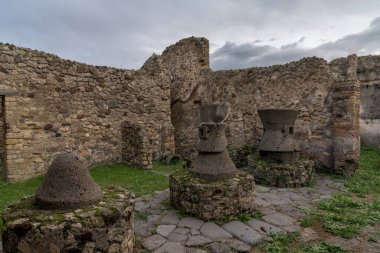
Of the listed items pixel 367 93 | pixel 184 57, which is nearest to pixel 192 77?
pixel 184 57

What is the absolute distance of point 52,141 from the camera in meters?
7.59

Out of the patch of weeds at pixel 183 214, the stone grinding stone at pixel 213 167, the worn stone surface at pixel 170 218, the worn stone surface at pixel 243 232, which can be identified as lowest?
the worn stone surface at pixel 243 232

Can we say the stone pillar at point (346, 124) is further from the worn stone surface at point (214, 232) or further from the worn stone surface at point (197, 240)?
the worn stone surface at point (197, 240)

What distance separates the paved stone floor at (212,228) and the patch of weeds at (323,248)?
0.18 meters

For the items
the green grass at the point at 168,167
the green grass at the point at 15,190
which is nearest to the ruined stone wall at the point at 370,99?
the green grass at the point at 168,167

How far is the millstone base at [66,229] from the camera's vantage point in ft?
9.90

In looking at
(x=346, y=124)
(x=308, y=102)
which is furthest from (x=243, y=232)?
(x=308, y=102)

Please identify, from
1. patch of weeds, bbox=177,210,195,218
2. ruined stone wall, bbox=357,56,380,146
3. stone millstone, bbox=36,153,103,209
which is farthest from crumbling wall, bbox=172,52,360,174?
stone millstone, bbox=36,153,103,209

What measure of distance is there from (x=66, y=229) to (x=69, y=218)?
0.12 m

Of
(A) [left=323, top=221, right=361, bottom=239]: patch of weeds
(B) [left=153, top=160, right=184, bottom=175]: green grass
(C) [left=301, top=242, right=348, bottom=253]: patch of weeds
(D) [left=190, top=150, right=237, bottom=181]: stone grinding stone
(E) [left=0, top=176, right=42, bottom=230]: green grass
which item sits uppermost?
(D) [left=190, top=150, right=237, bottom=181]: stone grinding stone

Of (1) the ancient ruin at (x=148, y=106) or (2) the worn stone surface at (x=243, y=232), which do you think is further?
(1) the ancient ruin at (x=148, y=106)

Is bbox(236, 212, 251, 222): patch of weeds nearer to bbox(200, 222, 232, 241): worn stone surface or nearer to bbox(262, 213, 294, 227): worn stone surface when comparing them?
bbox(262, 213, 294, 227): worn stone surface

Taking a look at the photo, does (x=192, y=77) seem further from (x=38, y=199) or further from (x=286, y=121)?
(x=38, y=199)

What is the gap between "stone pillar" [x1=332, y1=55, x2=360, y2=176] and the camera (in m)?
7.92
